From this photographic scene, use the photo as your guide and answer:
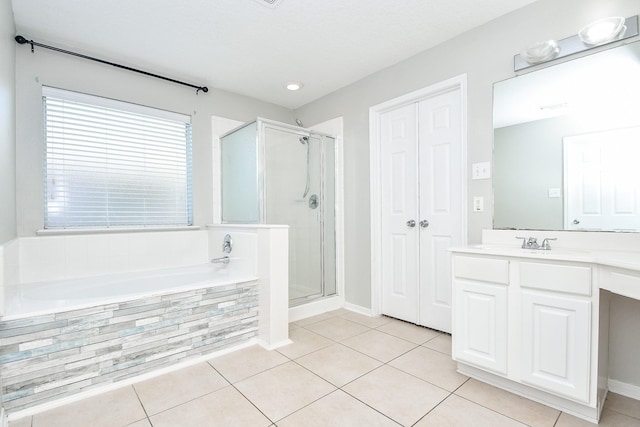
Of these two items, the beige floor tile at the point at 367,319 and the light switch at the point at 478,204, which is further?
the beige floor tile at the point at 367,319

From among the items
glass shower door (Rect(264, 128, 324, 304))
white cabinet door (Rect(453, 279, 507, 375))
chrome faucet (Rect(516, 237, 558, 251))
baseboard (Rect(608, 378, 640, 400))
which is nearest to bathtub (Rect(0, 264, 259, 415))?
glass shower door (Rect(264, 128, 324, 304))

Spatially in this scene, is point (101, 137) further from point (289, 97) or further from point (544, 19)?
point (544, 19)

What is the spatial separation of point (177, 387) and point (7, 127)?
1.88m

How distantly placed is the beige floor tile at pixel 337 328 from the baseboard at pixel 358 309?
260mm

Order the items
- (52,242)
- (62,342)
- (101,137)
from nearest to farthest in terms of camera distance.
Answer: (62,342)
(52,242)
(101,137)

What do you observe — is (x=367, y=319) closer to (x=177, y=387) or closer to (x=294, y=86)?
(x=177, y=387)

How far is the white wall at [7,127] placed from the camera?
1.66 metres

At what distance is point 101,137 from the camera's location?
2.54 meters

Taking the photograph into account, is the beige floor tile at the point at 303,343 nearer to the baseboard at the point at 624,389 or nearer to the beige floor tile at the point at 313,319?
the beige floor tile at the point at 313,319

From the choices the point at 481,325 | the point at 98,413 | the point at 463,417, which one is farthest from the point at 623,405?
the point at 98,413

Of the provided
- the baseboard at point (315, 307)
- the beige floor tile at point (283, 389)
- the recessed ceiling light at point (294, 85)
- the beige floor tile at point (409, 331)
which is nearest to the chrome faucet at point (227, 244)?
the baseboard at point (315, 307)

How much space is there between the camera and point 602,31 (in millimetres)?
1665

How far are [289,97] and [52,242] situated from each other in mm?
2577

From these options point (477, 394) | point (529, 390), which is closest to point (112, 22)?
point (477, 394)
